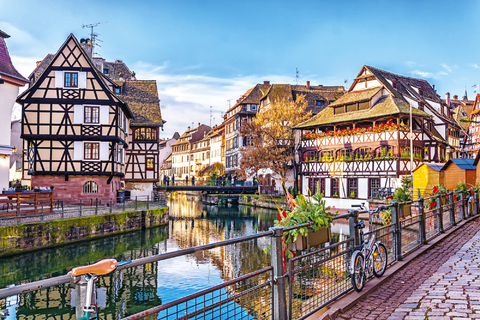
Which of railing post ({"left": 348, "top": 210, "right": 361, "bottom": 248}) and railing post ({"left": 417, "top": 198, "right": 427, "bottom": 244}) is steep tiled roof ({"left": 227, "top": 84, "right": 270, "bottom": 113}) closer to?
railing post ({"left": 417, "top": 198, "right": 427, "bottom": 244})

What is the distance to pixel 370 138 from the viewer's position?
1433 inches

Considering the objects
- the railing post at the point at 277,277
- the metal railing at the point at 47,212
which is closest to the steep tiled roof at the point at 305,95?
the metal railing at the point at 47,212

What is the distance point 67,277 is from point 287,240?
11.0 ft

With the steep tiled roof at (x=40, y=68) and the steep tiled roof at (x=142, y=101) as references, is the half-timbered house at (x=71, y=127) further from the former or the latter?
the steep tiled roof at (x=40, y=68)

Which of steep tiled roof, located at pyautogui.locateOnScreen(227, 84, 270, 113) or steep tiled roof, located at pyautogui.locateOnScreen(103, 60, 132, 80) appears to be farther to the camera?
steep tiled roof, located at pyautogui.locateOnScreen(227, 84, 270, 113)

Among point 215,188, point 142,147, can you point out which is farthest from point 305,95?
point 142,147

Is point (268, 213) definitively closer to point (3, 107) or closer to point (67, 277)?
point (3, 107)

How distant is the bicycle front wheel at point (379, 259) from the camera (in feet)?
23.6

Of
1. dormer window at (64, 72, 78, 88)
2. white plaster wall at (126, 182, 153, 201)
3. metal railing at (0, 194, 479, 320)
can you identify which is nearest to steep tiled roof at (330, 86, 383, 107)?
white plaster wall at (126, 182, 153, 201)

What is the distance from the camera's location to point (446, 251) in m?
9.80

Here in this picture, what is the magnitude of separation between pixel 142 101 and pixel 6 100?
61.1 ft

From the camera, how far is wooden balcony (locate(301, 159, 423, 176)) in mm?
34312

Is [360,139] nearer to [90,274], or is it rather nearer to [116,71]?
[116,71]

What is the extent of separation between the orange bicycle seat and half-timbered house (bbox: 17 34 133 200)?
28.6 m
